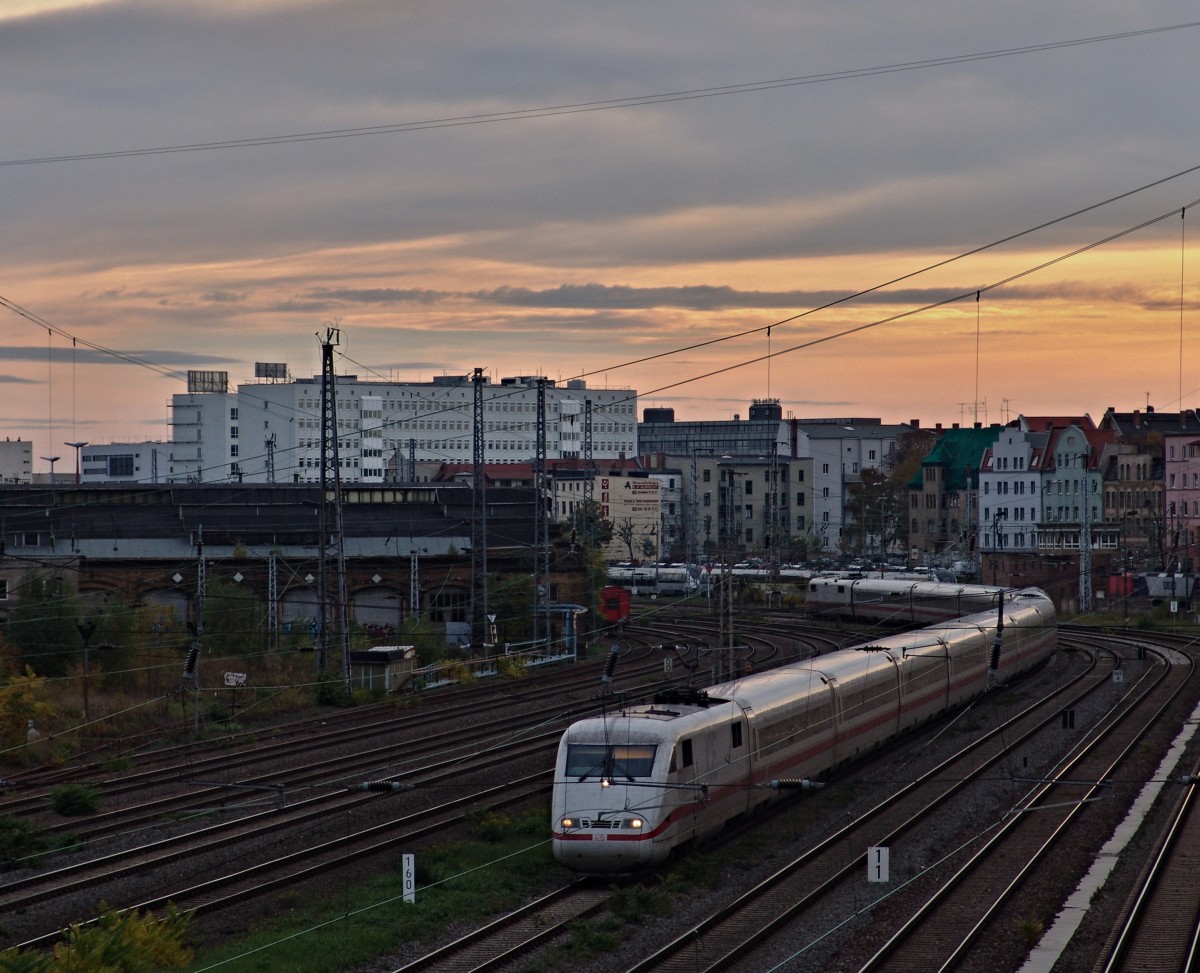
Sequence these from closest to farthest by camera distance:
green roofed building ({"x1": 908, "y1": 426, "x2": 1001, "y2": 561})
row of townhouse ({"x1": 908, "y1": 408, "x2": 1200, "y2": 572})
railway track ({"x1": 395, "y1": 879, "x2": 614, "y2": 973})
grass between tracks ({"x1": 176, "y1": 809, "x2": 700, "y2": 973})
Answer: railway track ({"x1": 395, "y1": 879, "x2": 614, "y2": 973}), grass between tracks ({"x1": 176, "y1": 809, "x2": 700, "y2": 973}), row of townhouse ({"x1": 908, "y1": 408, "x2": 1200, "y2": 572}), green roofed building ({"x1": 908, "y1": 426, "x2": 1001, "y2": 561})

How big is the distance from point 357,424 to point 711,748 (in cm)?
15658

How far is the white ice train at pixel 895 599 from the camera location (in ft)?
213

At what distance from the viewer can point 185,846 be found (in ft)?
90.6

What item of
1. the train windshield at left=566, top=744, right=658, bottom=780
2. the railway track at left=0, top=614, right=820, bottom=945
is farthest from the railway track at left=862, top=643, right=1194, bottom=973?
the railway track at left=0, top=614, right=820, bottom=945

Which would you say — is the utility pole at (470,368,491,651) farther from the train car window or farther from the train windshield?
the train car window

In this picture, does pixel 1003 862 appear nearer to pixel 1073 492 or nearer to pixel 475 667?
pixel 475 667

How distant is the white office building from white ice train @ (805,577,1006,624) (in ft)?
285

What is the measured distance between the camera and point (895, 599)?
71.0m

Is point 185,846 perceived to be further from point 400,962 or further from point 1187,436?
point 1187,436

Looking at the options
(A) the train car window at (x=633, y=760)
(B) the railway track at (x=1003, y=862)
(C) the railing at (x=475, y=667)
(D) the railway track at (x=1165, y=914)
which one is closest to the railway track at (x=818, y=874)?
(B) the railway track at (x=1003, y=862)

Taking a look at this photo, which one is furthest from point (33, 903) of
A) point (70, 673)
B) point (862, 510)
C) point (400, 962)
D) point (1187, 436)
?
point (862, 510)

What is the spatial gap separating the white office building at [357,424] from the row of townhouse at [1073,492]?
51.4 m

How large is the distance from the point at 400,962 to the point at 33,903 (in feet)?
23.8

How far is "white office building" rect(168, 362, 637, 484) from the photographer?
171 meters
